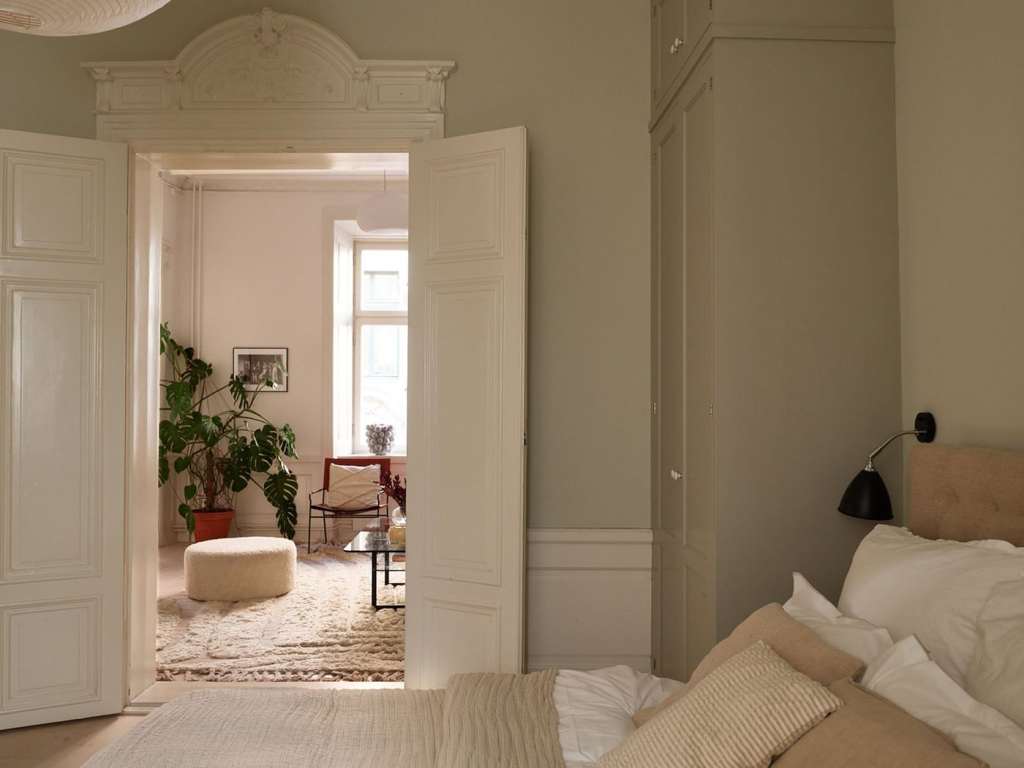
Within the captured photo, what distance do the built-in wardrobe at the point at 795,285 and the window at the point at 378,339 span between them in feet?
19.7

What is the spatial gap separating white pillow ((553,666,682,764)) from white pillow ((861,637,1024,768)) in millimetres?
618

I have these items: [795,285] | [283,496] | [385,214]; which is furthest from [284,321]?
[795,285]

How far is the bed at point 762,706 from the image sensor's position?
151 centimetres

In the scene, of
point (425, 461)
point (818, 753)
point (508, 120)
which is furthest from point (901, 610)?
point (508, 120)

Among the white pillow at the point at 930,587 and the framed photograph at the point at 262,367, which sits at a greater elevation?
the framed photograph at the point at 262,367

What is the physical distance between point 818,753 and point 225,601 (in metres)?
5.20

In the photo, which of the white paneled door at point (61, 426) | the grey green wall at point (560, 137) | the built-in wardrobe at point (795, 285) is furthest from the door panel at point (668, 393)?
the white paneled door at point (61, 426)

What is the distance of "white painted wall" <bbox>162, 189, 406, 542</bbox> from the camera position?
8.26 meters

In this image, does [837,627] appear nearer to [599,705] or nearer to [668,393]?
[599,705]

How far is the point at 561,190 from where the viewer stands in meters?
4.13

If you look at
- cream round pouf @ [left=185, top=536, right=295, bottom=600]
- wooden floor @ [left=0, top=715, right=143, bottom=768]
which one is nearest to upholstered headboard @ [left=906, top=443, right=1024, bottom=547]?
wooden floor @ [left=0, top=715, right=143, bottom=768]

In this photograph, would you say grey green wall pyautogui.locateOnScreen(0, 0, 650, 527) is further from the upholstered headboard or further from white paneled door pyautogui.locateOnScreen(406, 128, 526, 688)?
the upholstered headboard

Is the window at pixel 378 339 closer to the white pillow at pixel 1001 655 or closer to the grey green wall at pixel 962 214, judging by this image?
the grey green wall at pixel 962 214

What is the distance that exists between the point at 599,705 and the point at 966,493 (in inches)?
43.9
